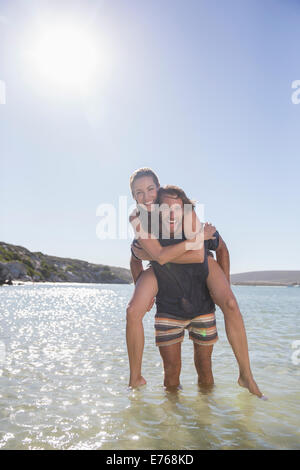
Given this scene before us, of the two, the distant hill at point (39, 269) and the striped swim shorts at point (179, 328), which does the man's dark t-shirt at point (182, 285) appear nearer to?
the striped swim shorts at point (179, 328)

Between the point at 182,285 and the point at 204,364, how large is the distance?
1.21 m

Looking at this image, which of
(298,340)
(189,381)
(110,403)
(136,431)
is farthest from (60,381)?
(298,340)

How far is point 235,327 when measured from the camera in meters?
4.44

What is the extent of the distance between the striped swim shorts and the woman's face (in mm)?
1441

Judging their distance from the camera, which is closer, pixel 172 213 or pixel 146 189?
pixel 172 213

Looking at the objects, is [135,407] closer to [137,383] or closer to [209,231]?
[137,383]

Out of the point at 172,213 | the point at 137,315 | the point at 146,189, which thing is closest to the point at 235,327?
the point at 137,315

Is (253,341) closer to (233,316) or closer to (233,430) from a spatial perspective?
(233,316)

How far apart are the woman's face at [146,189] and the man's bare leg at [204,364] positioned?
6.37ft

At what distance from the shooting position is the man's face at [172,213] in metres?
4.41

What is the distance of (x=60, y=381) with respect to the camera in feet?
17.7

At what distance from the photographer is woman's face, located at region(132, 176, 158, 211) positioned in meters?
4.66

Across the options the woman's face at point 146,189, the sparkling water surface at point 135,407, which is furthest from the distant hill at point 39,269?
the woman's face at point 146,189

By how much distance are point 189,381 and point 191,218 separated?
8.67 feet
